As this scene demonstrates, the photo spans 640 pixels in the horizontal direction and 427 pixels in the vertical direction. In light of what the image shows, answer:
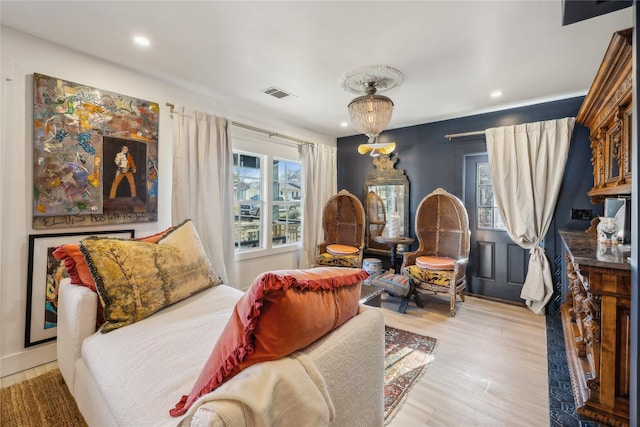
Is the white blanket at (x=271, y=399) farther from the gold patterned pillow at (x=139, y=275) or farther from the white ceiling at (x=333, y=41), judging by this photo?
the white ceiling at (x=333, y=41)

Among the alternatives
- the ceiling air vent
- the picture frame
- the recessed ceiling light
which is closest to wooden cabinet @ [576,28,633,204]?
the ceiling air vent

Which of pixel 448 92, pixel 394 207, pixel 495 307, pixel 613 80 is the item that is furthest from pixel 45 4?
pixel 495 307

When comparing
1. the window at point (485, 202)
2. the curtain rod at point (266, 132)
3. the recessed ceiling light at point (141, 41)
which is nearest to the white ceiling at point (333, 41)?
the recessed ceiling light at point (141, 41)

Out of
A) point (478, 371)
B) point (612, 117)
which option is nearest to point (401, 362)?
point (478, 371)

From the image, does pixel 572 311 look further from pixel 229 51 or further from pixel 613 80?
pixel 229 51

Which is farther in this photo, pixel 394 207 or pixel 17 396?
pixel 394 207

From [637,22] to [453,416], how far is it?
1.97m

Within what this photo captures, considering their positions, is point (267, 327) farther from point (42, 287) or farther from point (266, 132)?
point (266, 132)

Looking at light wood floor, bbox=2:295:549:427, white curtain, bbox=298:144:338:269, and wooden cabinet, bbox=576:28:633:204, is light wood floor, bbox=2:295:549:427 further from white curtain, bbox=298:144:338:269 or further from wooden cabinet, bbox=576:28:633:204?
white curtain, bbox=298:144:338:269

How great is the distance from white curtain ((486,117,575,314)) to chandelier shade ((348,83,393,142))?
5.85 feet

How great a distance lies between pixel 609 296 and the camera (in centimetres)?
143

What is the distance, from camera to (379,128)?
236cm

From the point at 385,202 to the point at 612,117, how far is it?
2547 millimetres

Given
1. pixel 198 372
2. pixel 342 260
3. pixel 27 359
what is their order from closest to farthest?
pixel 198 372, pixel 27 359, pixel 342 260
